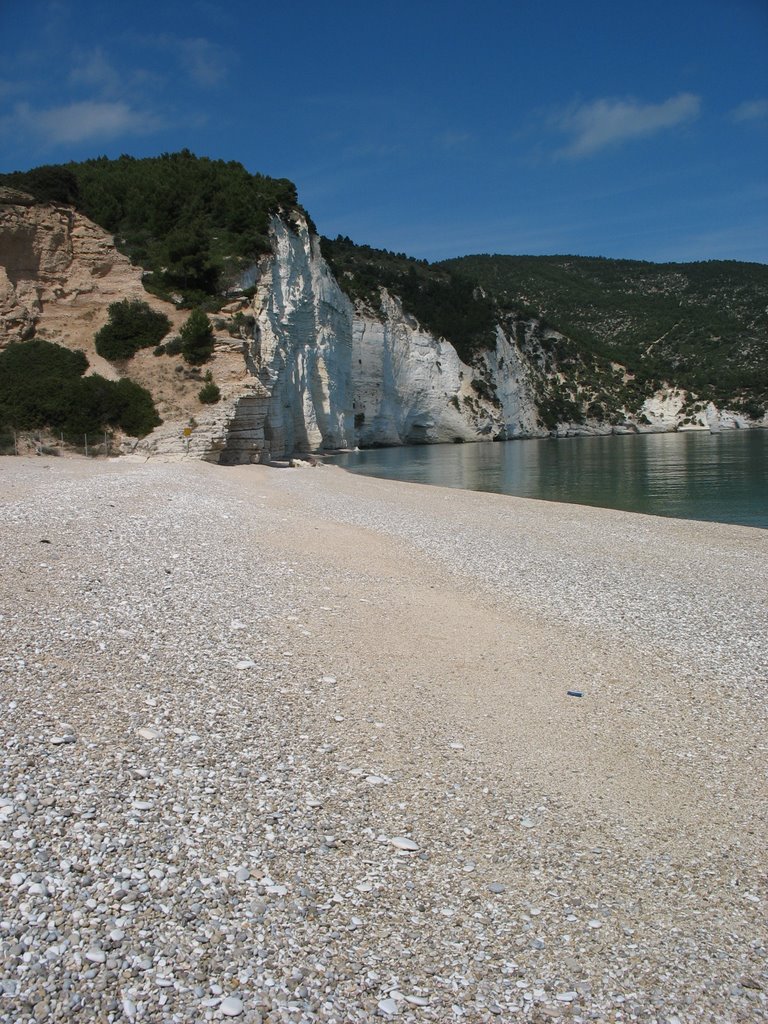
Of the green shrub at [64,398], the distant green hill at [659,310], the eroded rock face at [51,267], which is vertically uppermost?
the distant green hill at [659,310]

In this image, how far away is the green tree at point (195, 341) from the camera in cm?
2992

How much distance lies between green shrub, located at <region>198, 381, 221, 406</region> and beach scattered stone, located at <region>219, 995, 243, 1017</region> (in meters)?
27.2

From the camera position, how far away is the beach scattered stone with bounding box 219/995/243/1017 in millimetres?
2967

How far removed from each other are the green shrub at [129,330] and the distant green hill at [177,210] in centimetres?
203

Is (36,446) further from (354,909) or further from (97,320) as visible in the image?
(354,909)

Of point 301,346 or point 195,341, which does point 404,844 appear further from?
point 301,346

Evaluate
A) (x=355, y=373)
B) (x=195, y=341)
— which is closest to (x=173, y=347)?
(x=195, y=341)

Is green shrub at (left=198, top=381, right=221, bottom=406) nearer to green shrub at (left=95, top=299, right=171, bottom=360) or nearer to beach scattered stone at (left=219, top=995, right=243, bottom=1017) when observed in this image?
green shrub at (left=95, top=299, right=171, bottom=360)

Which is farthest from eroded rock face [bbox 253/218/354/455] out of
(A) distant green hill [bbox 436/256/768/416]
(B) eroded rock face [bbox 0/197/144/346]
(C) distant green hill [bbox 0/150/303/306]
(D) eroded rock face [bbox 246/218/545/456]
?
(A) distant green hill [bbox 436/256/768/416]

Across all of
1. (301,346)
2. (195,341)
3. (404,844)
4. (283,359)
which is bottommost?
(404,844)

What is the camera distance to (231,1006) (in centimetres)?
299

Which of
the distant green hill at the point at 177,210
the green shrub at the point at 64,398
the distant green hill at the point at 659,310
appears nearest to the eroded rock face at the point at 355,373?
the distant green hill at the point at 177,210

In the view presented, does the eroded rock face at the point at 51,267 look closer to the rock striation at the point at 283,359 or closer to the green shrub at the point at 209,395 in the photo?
the rock striation at the point at 283,359

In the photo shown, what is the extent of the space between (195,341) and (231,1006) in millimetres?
29537
